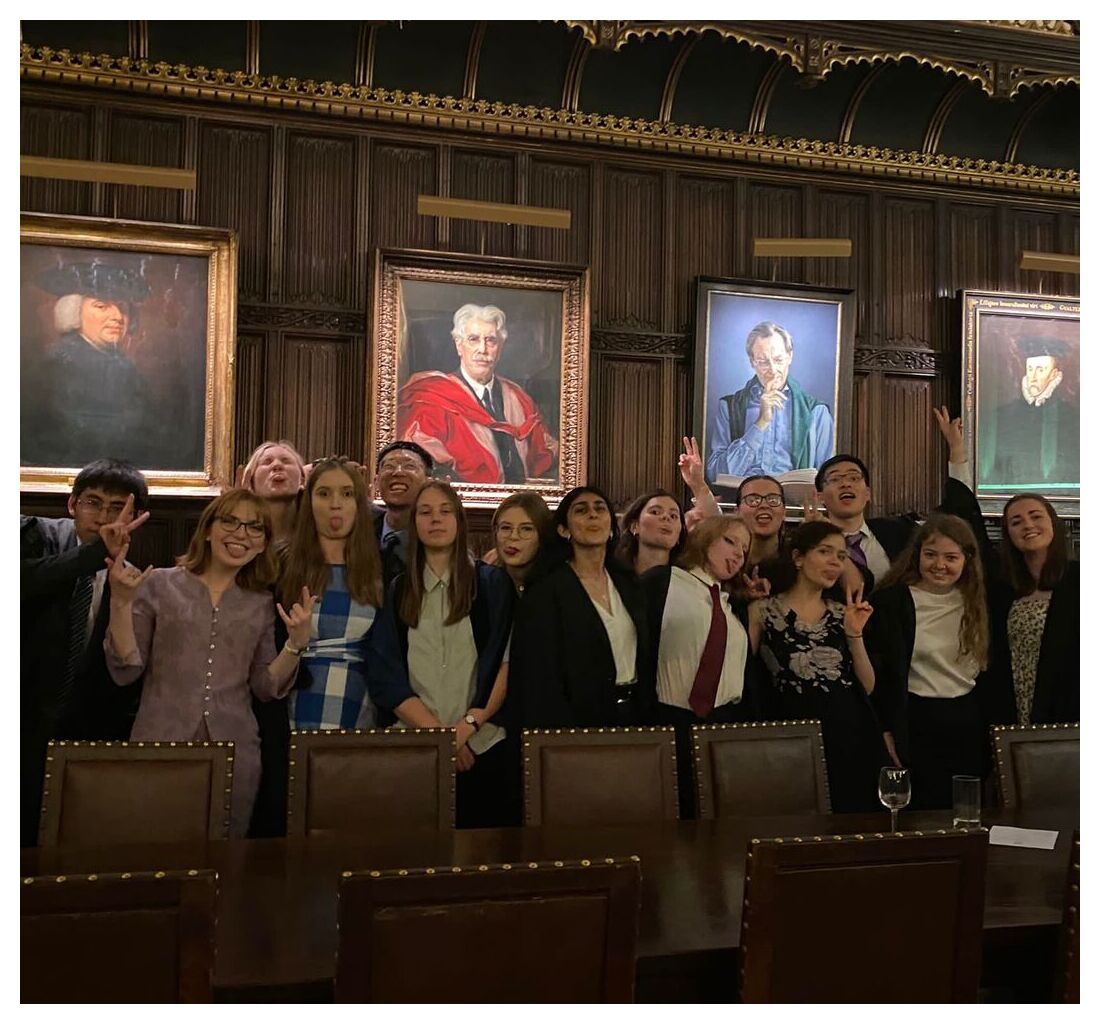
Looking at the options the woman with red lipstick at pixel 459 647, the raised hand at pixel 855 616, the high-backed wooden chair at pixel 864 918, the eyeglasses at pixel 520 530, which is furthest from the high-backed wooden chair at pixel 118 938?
the raised hand at pixel 855 616

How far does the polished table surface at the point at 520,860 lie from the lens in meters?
2.05

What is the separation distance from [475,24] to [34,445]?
11.0 ft

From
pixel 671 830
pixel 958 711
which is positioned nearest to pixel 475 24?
pixel 958 711

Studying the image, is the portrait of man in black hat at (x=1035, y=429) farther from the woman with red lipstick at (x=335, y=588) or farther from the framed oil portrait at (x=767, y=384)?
the woman with red lipstick at (x=335, y=588)

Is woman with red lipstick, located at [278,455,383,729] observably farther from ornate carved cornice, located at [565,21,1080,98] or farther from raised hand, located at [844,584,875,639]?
ornate carved cornice, located at [565,21,1080,98]

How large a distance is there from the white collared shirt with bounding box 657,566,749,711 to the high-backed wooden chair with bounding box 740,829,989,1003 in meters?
1.99

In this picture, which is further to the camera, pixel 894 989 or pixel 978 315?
pixel 978 315

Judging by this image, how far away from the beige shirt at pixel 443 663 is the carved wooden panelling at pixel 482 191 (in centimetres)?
330

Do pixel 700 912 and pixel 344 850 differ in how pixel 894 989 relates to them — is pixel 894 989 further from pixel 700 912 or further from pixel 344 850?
pixel 344 850

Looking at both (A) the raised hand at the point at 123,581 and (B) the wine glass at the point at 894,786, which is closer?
(B) the wine glass at the point at 894,786

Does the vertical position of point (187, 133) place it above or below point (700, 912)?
above

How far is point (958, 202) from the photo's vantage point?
301 inches

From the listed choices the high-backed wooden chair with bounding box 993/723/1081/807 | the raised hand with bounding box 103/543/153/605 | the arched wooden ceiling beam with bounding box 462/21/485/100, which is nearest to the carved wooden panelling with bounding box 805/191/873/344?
the arched wooden ceiling beam with bounding box 462/21/485/100

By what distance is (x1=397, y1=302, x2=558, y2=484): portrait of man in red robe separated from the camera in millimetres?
6457
